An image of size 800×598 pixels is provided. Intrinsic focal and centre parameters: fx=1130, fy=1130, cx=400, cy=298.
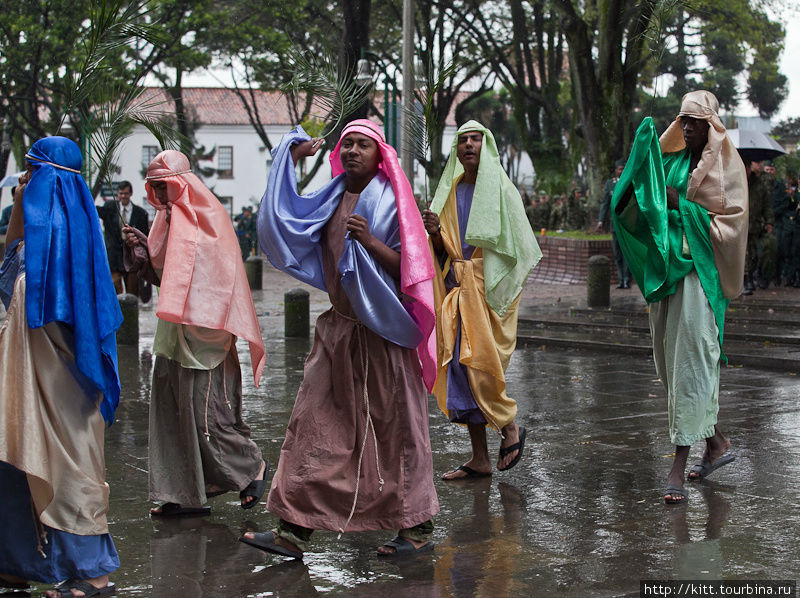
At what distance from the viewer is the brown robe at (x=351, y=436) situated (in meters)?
4.81

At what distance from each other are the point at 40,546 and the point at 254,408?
4487 millimetres

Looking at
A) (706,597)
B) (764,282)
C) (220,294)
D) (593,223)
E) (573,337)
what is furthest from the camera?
(593,223)

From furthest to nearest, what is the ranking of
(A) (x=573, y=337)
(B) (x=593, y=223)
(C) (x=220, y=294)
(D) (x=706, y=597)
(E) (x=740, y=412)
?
(B) (x=593, y=223) < (A) (x=573, y=337) < (E) (x=740, y=412) < (C) (x=220, y=294) < (D) (x=706, y=597)

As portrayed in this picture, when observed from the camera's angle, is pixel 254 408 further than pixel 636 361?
No

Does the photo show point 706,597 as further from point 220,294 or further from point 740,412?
point 740,412

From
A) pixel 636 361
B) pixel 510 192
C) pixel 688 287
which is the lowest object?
pixel 636 361

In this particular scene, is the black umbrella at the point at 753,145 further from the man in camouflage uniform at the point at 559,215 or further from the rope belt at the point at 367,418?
the rope belt at the point at 367,418

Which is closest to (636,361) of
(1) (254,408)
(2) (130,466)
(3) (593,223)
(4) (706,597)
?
(1) (254,408)

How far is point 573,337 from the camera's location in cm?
1290

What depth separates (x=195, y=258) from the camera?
5727mm

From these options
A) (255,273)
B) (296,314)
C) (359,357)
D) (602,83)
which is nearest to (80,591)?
(359,357)

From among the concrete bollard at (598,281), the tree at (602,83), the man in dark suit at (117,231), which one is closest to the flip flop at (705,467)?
the man in dark suit at (117,231)

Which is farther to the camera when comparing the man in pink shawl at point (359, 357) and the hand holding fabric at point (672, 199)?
the hand holding fabric at point (672, 199)

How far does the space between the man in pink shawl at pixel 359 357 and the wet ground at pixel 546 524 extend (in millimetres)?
228
